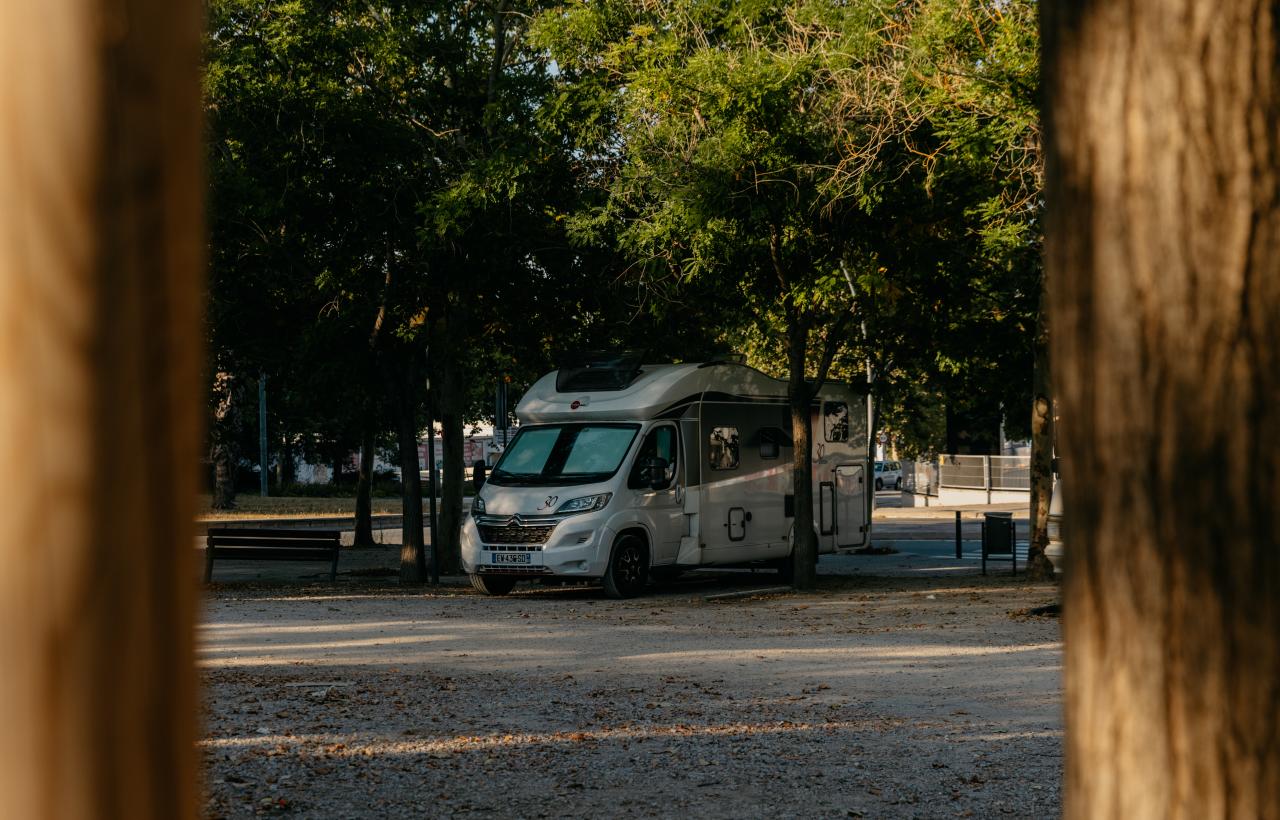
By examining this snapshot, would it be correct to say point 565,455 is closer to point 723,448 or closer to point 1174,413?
point 723,448

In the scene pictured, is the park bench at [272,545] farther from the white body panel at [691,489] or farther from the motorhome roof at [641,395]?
the motorhome roof at [641,395]

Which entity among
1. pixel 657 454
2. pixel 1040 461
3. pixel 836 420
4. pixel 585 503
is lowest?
pixel 585 503

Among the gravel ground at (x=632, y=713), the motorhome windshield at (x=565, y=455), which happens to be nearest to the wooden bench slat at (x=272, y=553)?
the motorhome windshield at (x=565, y=455)

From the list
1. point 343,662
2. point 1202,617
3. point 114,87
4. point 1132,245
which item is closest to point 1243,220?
point 1132,245

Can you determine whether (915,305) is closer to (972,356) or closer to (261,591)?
(972,356)

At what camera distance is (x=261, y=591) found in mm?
19578

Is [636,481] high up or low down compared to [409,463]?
down

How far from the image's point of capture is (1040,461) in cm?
1988

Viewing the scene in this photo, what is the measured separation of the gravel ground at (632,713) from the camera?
21.3 ft

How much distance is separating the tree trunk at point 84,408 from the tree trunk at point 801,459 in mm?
17507

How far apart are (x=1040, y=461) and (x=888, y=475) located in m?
55.3

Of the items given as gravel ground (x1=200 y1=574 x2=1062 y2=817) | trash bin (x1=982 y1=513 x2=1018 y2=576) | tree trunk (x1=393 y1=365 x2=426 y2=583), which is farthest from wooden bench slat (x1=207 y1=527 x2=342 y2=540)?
trash bin (x1=982 y1=513 x2=1018 y2=576)

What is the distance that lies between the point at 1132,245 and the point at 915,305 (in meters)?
16.9

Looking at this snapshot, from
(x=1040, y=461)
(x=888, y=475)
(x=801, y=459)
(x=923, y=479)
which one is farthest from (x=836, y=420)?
(x=888, y=475)
